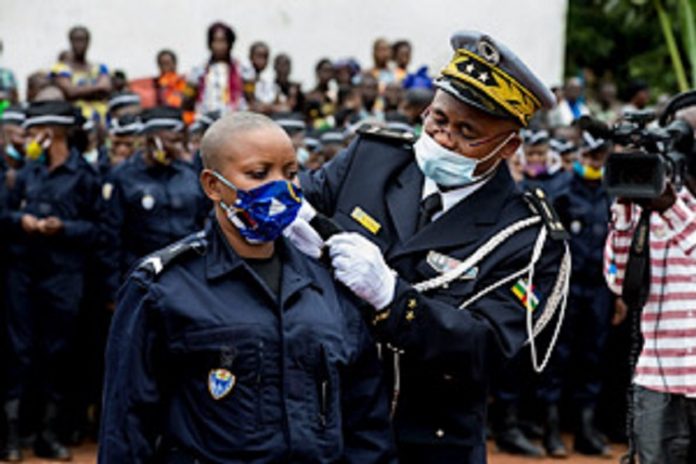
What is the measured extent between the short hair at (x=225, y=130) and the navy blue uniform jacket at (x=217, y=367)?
251mm

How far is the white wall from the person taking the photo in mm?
15734

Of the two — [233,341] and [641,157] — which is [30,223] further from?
[233,341]

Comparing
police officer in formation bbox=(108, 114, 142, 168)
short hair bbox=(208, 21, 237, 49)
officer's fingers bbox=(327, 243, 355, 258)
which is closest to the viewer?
officer's fingers bbox=(327, 243, 355, 258)

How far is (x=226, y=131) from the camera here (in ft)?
12.6

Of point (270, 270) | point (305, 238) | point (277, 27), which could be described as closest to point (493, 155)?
point (305, 238)

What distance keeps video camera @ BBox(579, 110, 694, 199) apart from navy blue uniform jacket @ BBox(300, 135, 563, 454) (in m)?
0.78

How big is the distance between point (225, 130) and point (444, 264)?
3.09ft

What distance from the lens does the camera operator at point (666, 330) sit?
18.4ft

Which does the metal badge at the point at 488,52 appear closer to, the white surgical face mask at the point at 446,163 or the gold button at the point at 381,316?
the white surgical face mask at the point at 446,163

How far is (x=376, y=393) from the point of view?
404 cm

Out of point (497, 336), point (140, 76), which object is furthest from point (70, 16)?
point (497, 336)

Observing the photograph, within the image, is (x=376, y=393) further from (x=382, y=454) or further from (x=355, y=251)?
(x=355, y=251)

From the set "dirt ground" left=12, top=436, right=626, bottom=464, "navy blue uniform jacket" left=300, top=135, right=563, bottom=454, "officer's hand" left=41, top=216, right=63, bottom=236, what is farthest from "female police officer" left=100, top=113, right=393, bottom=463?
"dirt ground" left=12, top=436, right=626, bottom=464

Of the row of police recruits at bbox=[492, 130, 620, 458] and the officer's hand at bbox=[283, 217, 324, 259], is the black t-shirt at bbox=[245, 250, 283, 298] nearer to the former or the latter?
the officer's hand at bbox=[283, 217, 324, 259]
